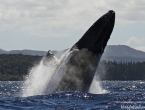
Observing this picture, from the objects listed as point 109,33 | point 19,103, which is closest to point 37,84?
point 19,103

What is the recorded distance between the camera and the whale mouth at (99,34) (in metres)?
18.0

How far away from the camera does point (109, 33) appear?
59.6ft

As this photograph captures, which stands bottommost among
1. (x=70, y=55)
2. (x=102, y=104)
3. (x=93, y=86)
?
(x=102, y=104)

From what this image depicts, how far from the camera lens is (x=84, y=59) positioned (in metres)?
17.7

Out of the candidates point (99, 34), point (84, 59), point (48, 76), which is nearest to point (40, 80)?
point (48, 76)

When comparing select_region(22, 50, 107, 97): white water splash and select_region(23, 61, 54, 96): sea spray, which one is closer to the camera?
select_region(22, 50, 107, 97): white water splash

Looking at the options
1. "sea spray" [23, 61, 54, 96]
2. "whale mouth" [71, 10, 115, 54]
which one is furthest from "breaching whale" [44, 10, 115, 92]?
"sea spray" [23, 61, 54, 96]

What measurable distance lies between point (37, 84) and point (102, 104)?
448cm

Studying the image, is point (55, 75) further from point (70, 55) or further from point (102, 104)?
point (102, 104)

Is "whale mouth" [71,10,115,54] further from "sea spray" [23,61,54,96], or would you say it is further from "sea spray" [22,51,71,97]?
"sea spray" [23,61,54,96]

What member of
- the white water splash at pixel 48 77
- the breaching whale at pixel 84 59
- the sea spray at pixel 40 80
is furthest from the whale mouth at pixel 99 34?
the sea spray at pixel 40 80

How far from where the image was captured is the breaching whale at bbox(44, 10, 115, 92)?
674 inches

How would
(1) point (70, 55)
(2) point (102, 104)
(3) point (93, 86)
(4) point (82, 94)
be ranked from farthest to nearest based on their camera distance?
(3) point (93, 86) → (1) point (70, 55) → (4) point (82, 94) → (2) point (102, 104)

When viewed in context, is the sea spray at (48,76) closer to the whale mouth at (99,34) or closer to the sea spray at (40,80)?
the sea spray at (40,80)
